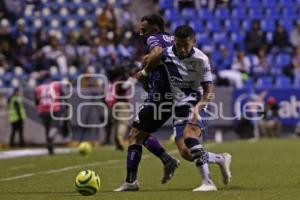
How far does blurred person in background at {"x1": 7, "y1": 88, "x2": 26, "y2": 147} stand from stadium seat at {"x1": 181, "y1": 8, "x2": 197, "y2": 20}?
7.17 m

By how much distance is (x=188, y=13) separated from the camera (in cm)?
2981

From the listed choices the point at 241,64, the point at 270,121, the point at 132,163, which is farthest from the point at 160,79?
the point at 241,64

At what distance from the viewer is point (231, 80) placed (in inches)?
1054

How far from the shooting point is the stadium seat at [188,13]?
29.8 m

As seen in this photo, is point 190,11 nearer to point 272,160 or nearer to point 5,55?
point 5,55

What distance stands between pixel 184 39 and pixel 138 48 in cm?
1682

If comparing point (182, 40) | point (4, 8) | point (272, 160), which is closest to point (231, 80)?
point (4, 8)

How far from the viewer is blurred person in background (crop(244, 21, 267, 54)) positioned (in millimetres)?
28359

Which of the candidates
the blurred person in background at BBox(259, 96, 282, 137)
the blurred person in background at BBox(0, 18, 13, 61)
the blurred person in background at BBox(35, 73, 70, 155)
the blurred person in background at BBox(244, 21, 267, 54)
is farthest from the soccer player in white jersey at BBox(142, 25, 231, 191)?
the blurred person in background at BBox(244, 21, 267, 54)

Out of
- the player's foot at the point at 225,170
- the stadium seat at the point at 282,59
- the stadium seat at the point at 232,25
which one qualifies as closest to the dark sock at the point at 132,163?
the player's foot at the point at 225,170

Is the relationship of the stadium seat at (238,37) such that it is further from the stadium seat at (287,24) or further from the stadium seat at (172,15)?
the stadium seat at (172,15)

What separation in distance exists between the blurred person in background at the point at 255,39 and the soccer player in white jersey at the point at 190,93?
60.6 feet

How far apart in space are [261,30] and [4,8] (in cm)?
850

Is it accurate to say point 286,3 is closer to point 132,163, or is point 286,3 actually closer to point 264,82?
point 264,82
